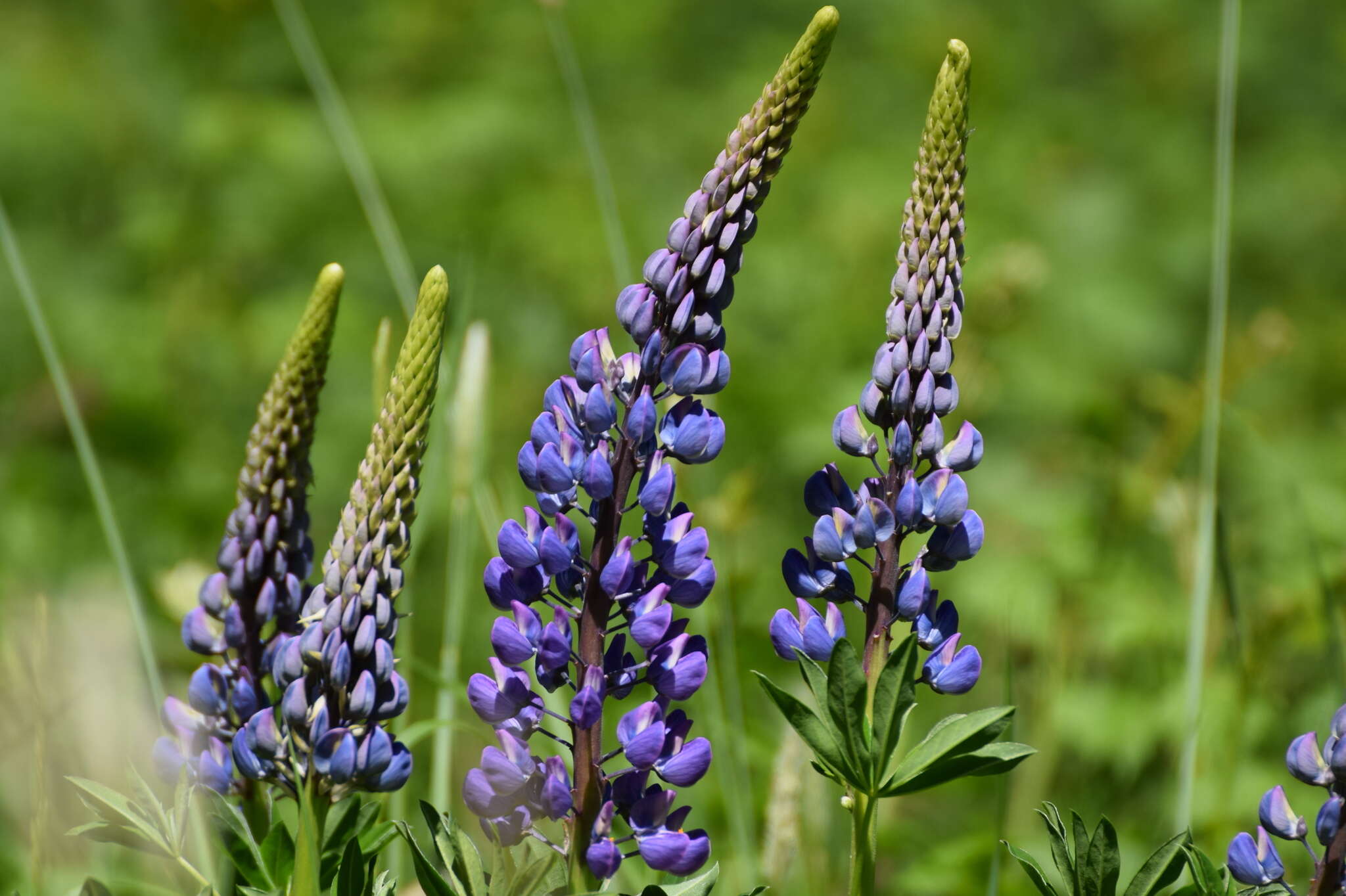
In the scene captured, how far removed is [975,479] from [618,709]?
2164 millimetres

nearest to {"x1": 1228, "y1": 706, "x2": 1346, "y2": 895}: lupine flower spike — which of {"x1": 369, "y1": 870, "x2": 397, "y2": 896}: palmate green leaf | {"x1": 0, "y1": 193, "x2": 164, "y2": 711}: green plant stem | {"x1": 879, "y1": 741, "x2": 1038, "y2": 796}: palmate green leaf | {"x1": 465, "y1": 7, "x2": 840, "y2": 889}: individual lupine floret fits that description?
{"x1": 879, "y1": 741, "x2": 1038, "y2": 796}: palmate green leaf

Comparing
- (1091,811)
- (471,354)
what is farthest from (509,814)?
(1091,811)

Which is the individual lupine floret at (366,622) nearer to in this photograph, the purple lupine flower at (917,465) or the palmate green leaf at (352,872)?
the palmate green leaf at (352,872)

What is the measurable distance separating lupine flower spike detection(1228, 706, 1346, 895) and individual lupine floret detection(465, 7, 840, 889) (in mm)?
468

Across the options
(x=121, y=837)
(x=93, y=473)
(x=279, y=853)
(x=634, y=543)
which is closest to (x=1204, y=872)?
(x=634, y=543)

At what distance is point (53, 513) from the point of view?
14.8 ft

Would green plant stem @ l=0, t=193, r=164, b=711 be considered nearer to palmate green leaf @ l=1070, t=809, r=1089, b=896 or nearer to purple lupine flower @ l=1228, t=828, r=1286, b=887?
palmate green leaf @ l=1070, t=809, r=1089, b=896

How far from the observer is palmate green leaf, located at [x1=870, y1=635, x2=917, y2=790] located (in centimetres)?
Answer: 99

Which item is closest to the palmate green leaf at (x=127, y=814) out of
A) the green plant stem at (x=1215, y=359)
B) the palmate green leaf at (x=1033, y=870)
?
the palmate green leaf at (x=1033, y=870)

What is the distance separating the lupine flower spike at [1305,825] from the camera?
1008 mm

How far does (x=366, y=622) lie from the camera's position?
100cm

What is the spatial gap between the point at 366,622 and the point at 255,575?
0.79ft

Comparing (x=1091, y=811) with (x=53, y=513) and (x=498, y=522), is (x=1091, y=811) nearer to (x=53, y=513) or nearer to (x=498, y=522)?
(x=498, y=522)

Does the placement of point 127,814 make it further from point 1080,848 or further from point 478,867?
point 1080,848
